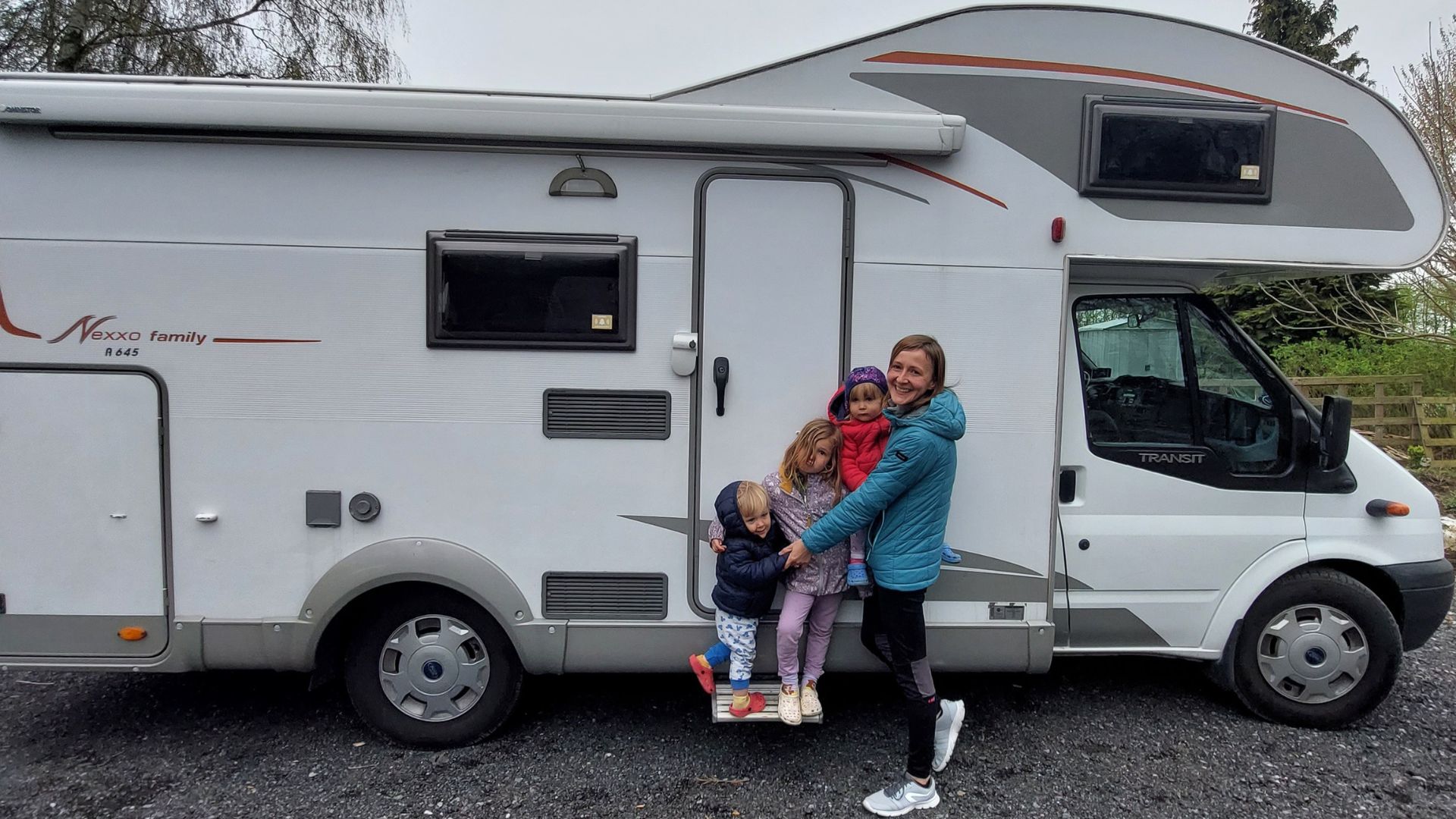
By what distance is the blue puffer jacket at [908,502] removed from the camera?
283 cm

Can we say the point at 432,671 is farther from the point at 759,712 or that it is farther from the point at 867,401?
the point at 867,401

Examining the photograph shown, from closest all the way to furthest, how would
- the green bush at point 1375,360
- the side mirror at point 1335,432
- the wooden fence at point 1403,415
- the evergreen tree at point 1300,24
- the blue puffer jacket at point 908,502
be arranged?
the blue puffer jacket at point 908,502, the side mirror at point 1335,432, the wooden fence at point 1403,415, the green bush at point 1375,360, the evergreen tree at point 1300,24

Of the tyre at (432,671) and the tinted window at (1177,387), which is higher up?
the tinted window at (1177,387)

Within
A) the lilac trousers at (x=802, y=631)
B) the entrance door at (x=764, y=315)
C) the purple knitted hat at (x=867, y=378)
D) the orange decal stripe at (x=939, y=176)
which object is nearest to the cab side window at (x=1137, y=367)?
the orange decal stripe at (x=939, y=176)

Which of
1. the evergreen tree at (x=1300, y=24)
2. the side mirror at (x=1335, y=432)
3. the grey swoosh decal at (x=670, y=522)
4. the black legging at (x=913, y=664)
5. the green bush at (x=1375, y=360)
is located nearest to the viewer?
the black legging at (x=913, y=664)

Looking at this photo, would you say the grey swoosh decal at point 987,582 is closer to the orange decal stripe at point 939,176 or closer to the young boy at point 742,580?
the young boy at point 742,580

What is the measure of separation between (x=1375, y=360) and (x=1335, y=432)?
31.2 feet

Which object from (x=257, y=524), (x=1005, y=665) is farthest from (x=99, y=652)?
(x=1005, y=665)

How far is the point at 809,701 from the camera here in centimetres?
317

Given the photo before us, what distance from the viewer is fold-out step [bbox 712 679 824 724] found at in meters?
→ 3.14

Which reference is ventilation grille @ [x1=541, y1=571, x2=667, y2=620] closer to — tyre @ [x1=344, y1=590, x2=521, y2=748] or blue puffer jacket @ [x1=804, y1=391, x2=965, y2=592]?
tyre @ [x1=344, y1=590, x2=521, y2=748]

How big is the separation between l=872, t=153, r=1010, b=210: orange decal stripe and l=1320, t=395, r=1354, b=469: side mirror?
1.62 metres

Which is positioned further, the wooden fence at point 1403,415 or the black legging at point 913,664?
the wooden fence at point 1403,415

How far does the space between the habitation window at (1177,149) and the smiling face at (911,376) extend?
1.05 m
